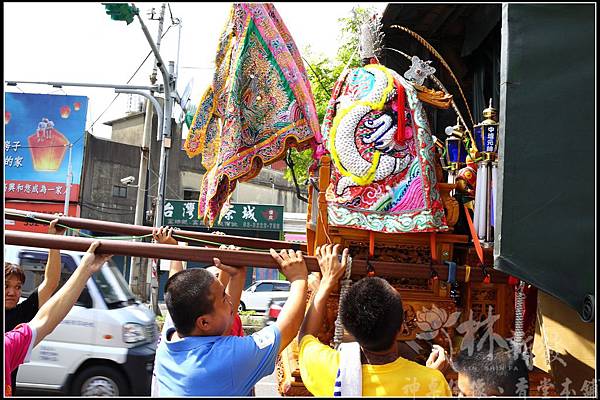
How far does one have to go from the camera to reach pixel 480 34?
4.59 m

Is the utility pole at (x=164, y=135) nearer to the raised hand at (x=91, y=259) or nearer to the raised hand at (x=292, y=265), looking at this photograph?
the raised hand at (x=91, y=259)

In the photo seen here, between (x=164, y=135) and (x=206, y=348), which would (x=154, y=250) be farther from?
(x=164, y=135)

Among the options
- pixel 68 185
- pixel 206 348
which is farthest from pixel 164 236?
pixel 68 185

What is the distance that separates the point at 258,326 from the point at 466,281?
9.46m

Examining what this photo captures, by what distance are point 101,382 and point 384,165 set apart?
4.30 m

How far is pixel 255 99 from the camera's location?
10.4ft

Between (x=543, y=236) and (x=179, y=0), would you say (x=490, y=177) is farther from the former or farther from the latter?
(x=179, y=0)

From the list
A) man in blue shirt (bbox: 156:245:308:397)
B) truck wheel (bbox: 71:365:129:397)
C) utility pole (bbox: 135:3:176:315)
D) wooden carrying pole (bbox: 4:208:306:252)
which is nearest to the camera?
man in blue shirt (bbox: 156:245:308:397)

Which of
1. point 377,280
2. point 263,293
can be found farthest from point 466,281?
point 263,293

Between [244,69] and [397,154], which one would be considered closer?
[397,154]

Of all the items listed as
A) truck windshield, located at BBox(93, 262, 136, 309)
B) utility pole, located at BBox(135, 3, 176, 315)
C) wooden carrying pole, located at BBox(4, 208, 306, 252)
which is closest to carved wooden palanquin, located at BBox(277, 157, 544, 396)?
wooden carrying pole, located at BBox(4, 208, 306, 252)

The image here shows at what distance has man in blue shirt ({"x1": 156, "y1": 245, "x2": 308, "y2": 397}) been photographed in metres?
2.06

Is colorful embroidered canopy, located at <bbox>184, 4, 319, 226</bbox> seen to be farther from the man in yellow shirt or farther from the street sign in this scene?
the street sign

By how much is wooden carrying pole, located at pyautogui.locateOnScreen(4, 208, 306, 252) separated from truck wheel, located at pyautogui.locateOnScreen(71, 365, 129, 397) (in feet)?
9.76
